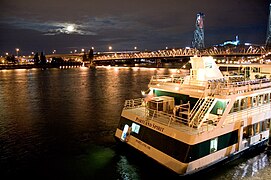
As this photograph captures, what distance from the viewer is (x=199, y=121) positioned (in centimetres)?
1467

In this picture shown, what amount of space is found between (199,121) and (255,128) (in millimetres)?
5443

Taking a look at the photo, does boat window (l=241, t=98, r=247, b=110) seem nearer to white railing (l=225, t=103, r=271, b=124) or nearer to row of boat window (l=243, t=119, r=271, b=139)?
white railing (l=225, t=103, r=271, b=124)

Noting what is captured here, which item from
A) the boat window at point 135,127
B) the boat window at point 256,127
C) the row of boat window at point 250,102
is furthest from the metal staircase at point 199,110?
the boat window at point 256,127

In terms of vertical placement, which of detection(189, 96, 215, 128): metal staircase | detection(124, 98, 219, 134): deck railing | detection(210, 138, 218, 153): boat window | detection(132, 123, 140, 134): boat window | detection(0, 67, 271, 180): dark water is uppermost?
detection(189, 96, 215, 128): metal staircase

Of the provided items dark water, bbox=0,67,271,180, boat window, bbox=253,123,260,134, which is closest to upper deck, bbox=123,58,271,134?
boat window, bbox=253,123,260,134

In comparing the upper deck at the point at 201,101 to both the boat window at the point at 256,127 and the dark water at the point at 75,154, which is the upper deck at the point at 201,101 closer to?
the boat window at the point at 256,127

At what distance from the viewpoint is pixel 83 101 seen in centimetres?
4175

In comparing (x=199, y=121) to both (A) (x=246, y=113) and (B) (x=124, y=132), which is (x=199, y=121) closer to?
(A) (x=246, y=113)

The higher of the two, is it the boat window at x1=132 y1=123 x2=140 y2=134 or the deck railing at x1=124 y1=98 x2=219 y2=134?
the deck railing at x1=124 y1=98 x2=219 y2=134

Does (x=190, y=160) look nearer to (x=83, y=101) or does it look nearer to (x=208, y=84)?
(x=208, y=84)

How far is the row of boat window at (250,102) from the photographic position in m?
16.4

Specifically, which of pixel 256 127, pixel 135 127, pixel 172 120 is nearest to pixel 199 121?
pixel 172 120

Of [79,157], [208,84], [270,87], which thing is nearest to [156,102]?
[208,84]

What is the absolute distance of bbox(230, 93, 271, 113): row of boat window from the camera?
53.8 ft
